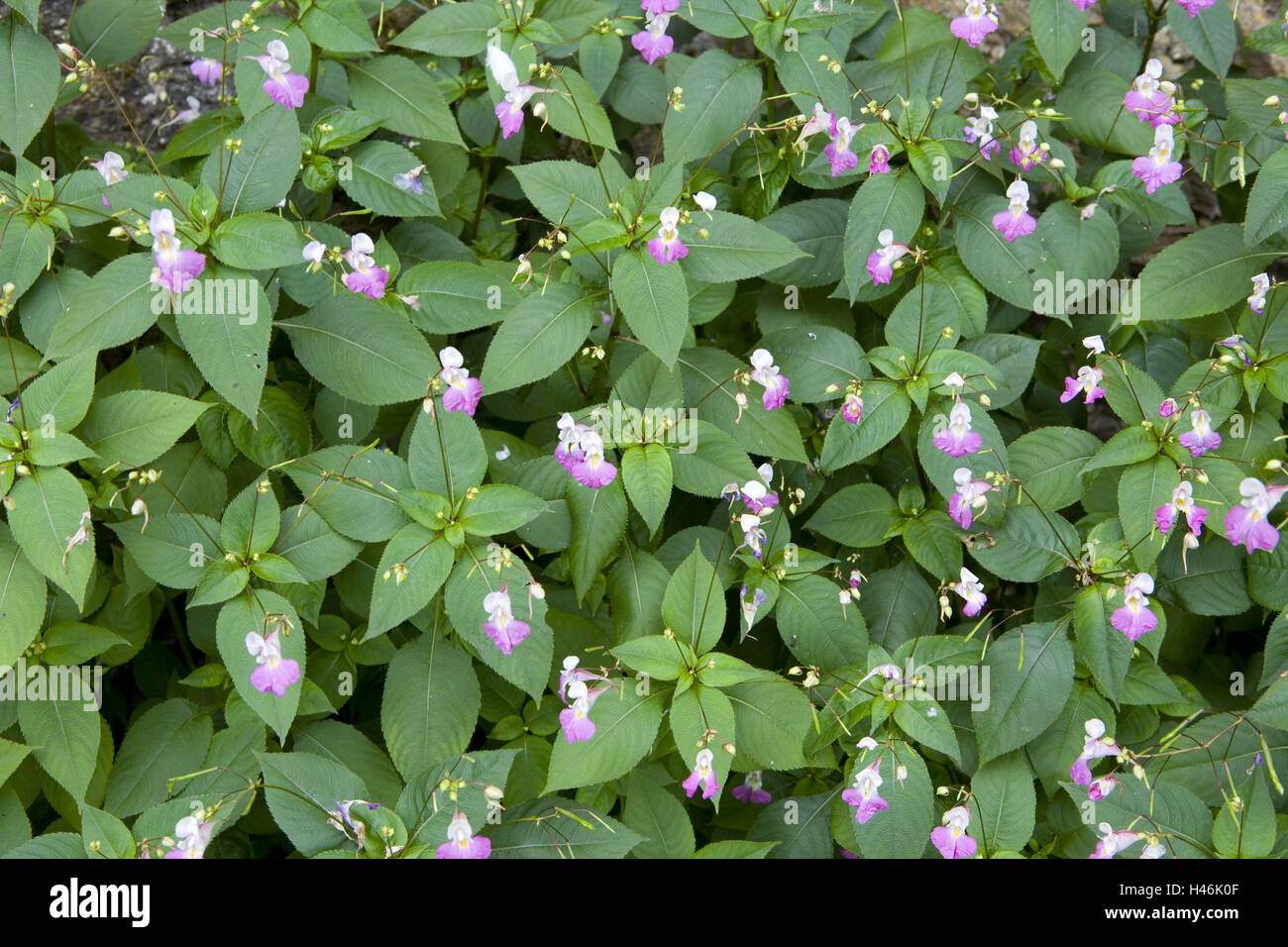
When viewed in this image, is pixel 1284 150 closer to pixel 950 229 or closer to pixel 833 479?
pixel 950 229

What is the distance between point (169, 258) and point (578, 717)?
1.84 metres

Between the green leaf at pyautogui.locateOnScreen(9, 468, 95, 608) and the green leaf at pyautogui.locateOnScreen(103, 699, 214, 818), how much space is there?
2.30 ft

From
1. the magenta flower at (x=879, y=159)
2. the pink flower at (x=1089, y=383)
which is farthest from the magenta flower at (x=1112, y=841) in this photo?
the magenta flower at (x=879, y=159)

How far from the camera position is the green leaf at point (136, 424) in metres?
3.50

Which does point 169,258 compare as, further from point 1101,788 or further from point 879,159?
point 1101,788

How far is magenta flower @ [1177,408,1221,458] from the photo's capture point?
367 centimetres

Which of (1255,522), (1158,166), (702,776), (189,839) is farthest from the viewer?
(1158,166)

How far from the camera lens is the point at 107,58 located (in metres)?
4.36

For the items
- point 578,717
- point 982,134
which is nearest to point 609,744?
point 578,717

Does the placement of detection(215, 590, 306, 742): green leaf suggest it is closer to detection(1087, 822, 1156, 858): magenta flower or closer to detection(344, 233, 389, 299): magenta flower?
detection(344, 233, 389, 299): magenta flower

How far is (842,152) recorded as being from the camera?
3945 millimetres

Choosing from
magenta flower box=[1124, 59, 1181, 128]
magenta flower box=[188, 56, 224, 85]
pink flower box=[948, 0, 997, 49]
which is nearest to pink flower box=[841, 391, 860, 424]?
pink flower box=[948, 0, 997, 49]

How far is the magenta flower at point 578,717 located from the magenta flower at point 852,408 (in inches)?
51.1

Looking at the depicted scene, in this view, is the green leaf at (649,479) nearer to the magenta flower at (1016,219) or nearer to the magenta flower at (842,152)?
the magenta flower at (842,152)
